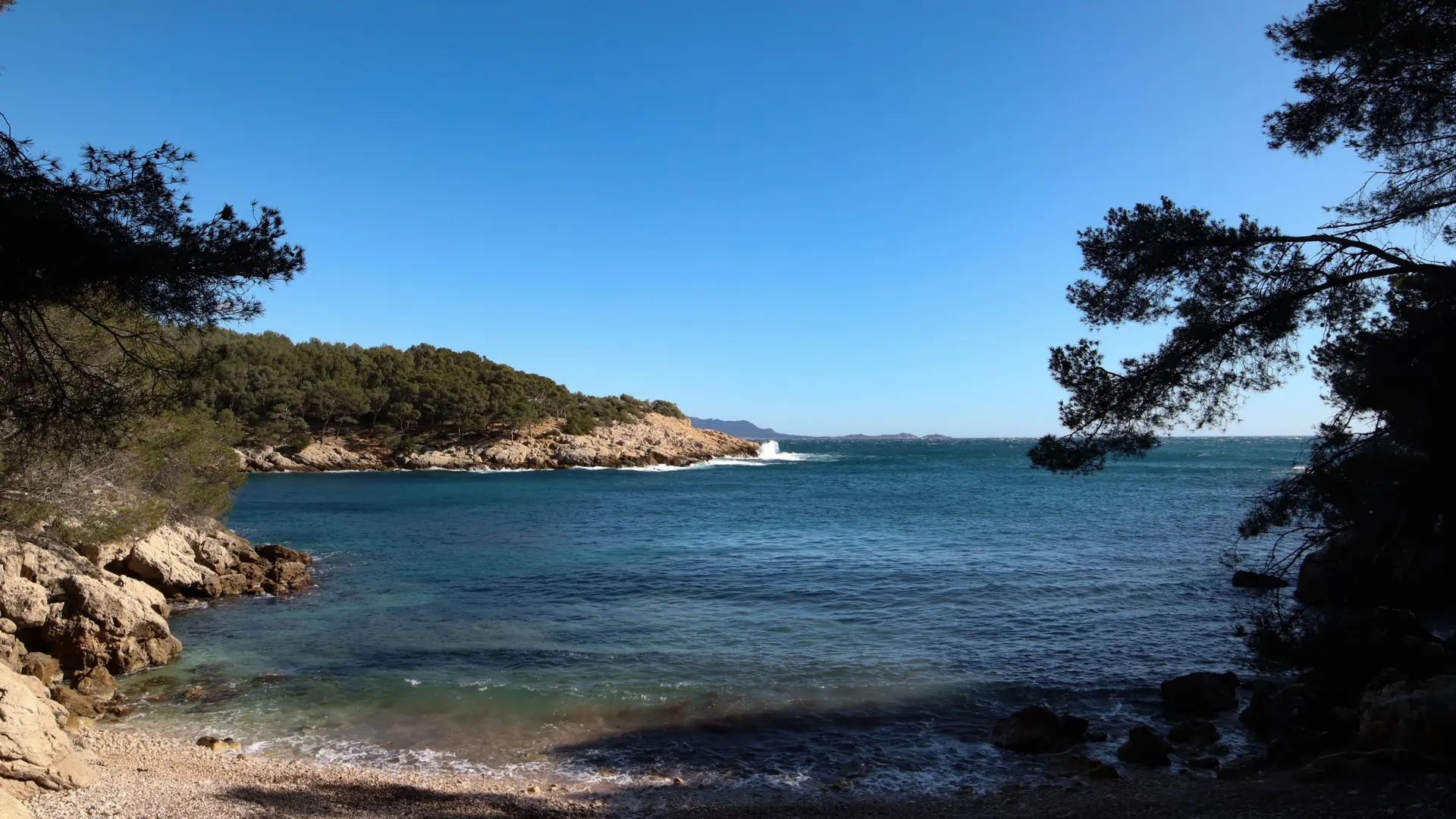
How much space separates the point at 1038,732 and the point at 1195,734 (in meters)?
1.99

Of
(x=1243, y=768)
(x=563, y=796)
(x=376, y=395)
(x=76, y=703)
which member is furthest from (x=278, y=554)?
(x=376, y=395)

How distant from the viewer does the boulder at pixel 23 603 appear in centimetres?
1162

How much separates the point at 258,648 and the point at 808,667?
9.60 metres

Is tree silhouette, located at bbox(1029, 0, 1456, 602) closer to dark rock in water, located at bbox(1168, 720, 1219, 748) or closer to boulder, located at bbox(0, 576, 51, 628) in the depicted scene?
dark rock in water, located at bbox(1168, 720, 1219, 748)

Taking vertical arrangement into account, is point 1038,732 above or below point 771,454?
below

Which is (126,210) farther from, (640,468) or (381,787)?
(640,468)

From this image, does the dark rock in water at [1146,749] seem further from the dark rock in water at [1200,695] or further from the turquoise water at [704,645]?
the dark rock in water at [1200,695]

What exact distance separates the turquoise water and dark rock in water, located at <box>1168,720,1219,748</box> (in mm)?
747

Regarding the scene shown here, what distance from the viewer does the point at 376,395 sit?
76.9 meters

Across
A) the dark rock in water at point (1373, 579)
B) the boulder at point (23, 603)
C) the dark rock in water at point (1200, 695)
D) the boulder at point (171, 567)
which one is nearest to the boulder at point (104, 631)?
the boulder at point (23, 603)

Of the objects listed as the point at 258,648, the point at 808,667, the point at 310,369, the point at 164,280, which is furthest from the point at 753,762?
the point at 310,369

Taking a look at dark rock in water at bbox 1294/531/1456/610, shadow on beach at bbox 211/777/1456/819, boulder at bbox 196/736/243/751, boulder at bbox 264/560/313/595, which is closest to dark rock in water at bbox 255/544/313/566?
boulder at bbox 264/560/313/595

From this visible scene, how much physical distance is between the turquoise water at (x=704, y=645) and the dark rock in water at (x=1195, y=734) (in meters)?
0.75

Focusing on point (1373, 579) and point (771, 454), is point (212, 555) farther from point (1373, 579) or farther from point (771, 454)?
point (771, 454)
